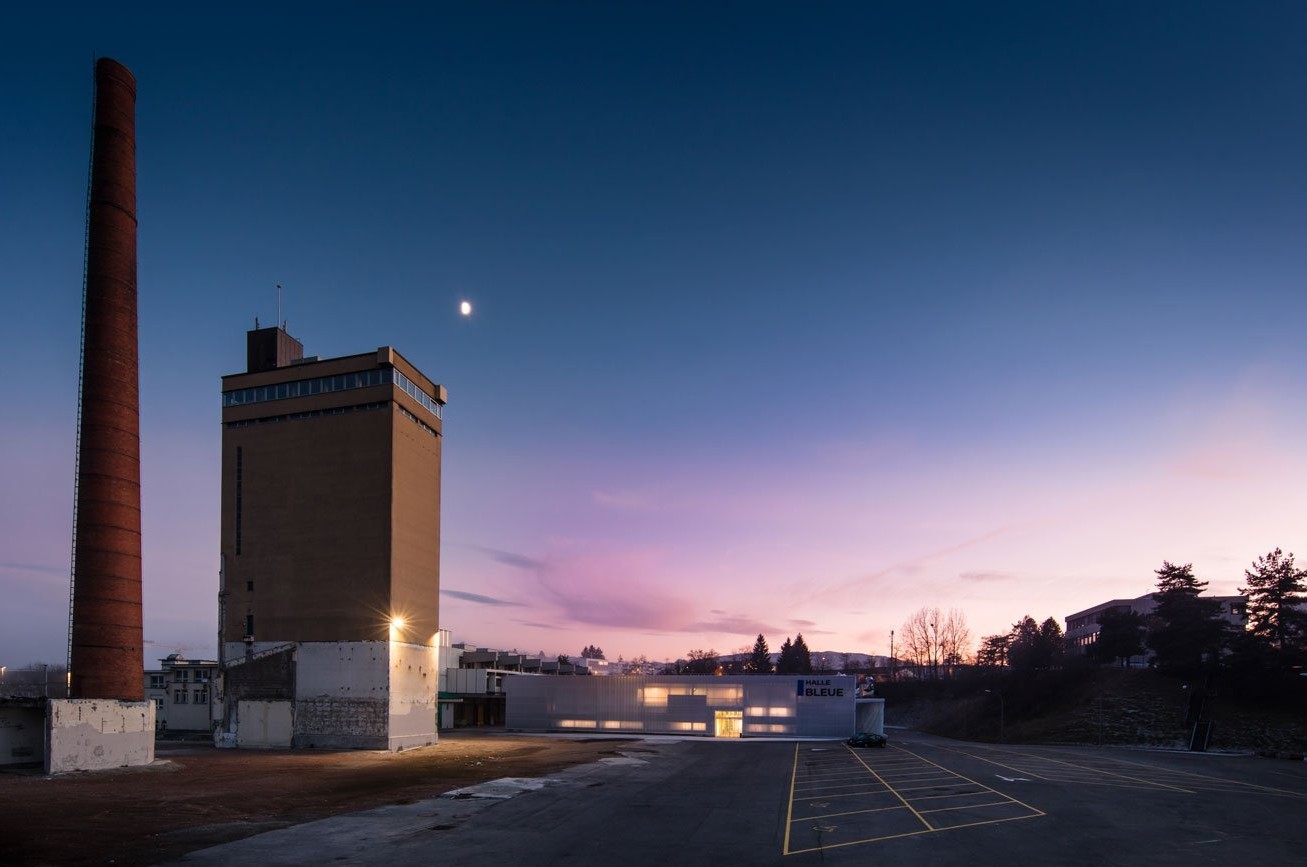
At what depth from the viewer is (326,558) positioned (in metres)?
67.3

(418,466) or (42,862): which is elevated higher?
(418,466)

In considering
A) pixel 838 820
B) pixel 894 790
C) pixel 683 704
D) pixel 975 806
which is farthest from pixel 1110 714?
pixel 838 820

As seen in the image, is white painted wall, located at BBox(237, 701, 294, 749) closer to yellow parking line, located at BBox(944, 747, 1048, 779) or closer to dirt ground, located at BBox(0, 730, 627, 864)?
dirt ground, located at BBox(0, 730, 627, 864)

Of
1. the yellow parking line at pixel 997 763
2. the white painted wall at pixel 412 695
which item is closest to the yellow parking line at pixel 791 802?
the yellow parking line at pixel 997 763

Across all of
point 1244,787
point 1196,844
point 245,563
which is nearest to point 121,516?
point 245,563

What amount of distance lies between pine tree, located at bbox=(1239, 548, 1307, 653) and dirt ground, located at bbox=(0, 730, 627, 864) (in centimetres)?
7841

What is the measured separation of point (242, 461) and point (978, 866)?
6441 centimetres

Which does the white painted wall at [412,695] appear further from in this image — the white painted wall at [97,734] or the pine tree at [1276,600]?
the pine tree at [1276,600]

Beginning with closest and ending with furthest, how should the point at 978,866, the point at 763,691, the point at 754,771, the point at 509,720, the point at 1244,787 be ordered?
the point at 978,866
the point at 1244,787
the point at 754,771
the point at 763,691
the point at 509,720

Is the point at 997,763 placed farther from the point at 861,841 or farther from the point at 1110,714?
the point at 1110,714

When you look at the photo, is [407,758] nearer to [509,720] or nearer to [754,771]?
[754,771]

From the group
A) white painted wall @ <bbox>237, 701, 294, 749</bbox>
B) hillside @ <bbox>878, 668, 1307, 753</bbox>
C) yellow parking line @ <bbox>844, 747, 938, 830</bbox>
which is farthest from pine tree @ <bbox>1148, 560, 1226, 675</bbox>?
white painted wall @ <bbox>237, 701, 294, 749</bbox>

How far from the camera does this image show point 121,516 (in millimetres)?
51000

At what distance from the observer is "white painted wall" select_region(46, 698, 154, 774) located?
4466 centimetres
